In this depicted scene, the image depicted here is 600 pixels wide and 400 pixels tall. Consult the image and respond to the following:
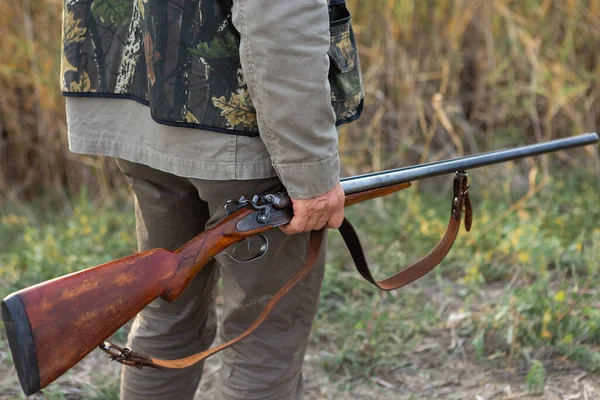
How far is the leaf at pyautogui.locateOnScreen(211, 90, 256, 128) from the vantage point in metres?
1.60

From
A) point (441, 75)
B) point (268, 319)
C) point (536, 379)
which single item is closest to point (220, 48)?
point (268, 319)

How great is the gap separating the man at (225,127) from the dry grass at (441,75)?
2.56m

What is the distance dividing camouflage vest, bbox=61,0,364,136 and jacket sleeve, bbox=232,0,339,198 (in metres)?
0.09

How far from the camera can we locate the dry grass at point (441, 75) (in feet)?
14.4

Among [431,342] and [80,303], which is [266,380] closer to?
[80,303]

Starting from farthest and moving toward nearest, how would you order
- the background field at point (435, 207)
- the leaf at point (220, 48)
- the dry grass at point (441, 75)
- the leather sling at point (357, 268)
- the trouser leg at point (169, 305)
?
1. the dry grass at point (441, 75)
2. the background field at point (435, 207)
3. the trouser leg at point (169, 305)
4. the leather sling at point (357, 268)
5. the leaf at point (220, 48)

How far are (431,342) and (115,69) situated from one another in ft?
5.97

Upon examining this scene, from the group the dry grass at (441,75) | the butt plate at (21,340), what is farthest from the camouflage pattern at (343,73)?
the dry grass at (441,75)

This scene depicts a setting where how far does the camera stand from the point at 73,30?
70.1 inches

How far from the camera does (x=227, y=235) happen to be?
5.65ft

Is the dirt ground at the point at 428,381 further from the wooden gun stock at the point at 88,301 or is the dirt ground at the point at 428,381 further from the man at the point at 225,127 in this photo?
the wooden gun stock at the point at 88,301

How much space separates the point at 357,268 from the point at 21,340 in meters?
1.05

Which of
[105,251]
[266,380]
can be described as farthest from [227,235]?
[105,251]

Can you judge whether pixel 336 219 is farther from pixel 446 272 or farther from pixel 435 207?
pixel 435 207
